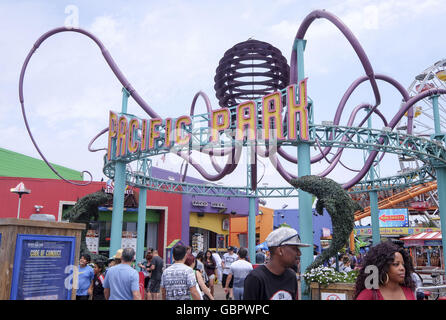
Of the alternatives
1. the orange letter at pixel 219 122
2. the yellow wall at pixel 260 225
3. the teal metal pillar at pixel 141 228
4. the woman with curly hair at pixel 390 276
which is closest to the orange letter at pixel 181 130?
the orange letter at pixel 219 122

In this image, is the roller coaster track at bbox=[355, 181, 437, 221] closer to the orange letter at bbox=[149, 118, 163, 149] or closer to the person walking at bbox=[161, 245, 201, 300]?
the orange letter at bbox=[149, 118, 163, 149]

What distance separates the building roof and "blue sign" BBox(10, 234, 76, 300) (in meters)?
29.1

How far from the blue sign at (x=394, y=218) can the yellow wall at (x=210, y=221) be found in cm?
2027

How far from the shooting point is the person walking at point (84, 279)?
740 cm

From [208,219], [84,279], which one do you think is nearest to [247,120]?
[84,279]

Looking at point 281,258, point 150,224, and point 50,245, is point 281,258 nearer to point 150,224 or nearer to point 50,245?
point 50,245

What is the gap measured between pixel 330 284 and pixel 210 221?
22.6 meters

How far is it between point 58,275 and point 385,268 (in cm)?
397

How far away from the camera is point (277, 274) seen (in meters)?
3.46

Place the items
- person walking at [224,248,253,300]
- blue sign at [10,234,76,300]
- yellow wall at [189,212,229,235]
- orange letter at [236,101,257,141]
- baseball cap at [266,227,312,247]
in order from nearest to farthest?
baseball cap at [266,227,312,247]
blue sign at [10,234,76,300]
person walking at [224,248,253,300]
orange letter at [236,101,257,141]
yellow wall at [189,212,229,235]

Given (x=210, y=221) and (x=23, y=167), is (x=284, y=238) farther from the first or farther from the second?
(x=23, y=167)

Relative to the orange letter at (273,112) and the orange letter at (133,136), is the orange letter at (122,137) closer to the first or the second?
the orange letter at (133,136)

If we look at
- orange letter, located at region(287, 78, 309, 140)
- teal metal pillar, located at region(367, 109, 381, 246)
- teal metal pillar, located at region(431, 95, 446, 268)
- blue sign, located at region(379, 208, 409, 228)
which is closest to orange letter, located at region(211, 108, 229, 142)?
orange letter, located at region(287, 78, 309, 140)

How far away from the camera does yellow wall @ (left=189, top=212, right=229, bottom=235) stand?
1220 inches
